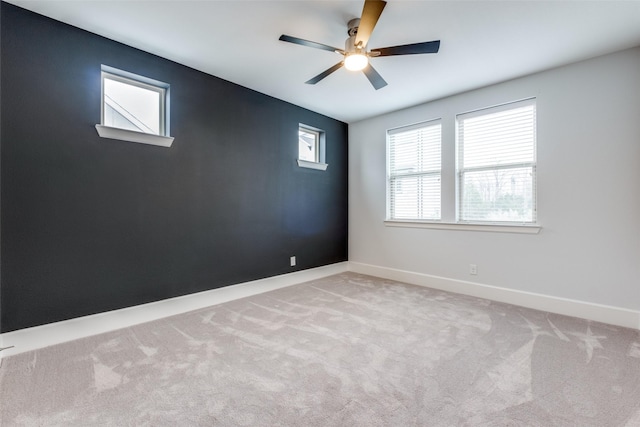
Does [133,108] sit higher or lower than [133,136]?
Result: higher

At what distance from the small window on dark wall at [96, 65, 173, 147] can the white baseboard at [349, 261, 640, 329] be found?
350cm

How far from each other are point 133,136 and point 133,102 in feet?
1.38

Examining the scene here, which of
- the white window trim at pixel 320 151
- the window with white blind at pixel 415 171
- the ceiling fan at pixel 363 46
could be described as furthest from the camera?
the white window trim at pixel 320 151

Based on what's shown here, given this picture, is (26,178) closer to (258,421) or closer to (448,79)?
(258,421)

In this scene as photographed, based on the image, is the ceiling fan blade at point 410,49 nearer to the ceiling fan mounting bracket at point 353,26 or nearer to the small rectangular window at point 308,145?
the ceiling fan mounting bracket at point 353,26

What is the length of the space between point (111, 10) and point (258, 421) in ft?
9.78

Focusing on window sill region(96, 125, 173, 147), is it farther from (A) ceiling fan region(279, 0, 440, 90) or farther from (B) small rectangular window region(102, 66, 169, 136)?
(A) ceiling fan region(279, 0, 440, 90)

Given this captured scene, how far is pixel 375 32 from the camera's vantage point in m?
2.42

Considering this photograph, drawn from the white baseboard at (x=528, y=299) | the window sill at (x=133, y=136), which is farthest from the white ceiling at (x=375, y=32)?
the white baseboard at (x=528, y=299)

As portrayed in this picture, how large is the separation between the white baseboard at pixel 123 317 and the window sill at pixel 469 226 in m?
1.84

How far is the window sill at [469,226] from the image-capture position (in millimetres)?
3172

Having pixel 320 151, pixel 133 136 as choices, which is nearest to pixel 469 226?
pixel 320 151

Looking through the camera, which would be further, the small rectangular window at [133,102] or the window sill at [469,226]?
the window sill at [469,226]

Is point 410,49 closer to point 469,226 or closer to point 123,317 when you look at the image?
point 469,226
